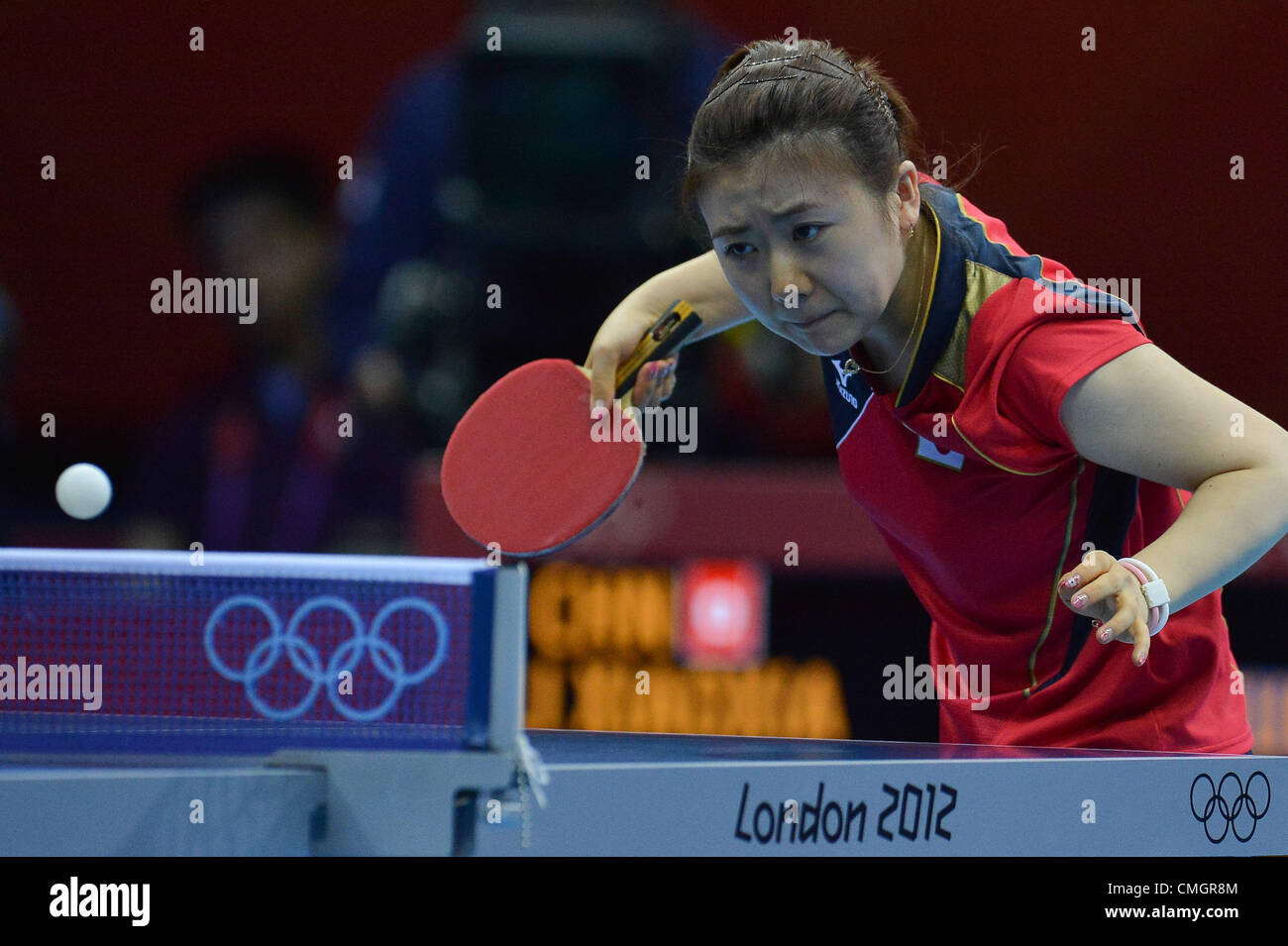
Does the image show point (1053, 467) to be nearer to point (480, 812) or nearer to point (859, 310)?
point (859, 310)

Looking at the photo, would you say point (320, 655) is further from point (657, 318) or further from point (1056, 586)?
point (1056, 586)

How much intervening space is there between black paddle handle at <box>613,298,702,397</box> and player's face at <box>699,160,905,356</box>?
13.6 inches

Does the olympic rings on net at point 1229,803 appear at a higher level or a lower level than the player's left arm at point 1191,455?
lower

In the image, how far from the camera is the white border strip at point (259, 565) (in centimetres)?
199

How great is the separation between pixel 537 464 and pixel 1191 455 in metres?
0.89

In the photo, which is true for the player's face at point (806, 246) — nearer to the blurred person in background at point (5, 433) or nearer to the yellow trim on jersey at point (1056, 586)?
the yellow trim on jersey at point (1056, 586)

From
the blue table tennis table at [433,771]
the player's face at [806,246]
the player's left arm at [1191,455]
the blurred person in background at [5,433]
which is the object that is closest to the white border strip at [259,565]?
the blue table tennis table at [433,771]

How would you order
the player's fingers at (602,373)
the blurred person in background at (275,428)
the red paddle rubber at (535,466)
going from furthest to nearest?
1. the blurred person in background at (275,428)
2. the player's fingers at (602,373)
3. the red paddle rubber at (535,466)

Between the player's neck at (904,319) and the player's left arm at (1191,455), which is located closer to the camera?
the player's left arm at (1191,455)

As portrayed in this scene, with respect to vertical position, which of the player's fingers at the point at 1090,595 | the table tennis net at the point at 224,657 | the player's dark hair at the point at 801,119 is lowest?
the table tennis net at the point at 224,657

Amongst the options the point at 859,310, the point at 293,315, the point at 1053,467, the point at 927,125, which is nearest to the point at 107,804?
the point at 859,310

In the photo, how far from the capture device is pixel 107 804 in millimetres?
1711

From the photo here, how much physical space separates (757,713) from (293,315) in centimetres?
196

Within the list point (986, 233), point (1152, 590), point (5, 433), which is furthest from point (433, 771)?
point (5, 433)
